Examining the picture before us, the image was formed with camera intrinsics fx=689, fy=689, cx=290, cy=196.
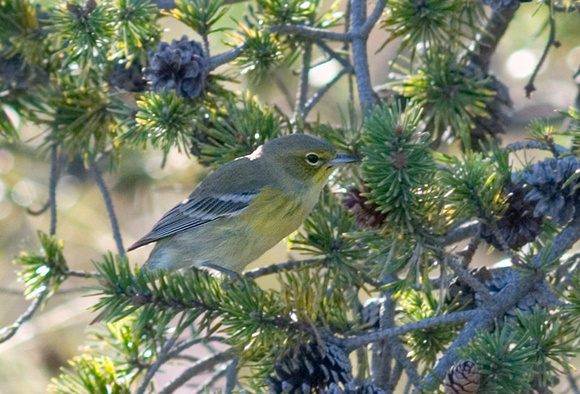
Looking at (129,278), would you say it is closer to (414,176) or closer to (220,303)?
(220,303)

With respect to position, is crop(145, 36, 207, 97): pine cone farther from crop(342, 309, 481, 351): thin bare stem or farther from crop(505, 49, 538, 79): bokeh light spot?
crop(505, 49, 538, 79): bokeh light spot

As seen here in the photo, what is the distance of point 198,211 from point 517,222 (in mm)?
1847

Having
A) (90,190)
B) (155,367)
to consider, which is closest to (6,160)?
(90,190)

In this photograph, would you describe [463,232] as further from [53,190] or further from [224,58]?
[53,190]

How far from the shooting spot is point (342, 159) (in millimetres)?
2918

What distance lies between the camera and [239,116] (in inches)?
113

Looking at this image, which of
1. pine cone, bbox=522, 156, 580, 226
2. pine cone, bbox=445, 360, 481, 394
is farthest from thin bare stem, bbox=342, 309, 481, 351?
pine cone, bbox=522, 156, 580, 226

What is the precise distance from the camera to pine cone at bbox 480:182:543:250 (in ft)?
7.40

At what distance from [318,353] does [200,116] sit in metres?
1.29

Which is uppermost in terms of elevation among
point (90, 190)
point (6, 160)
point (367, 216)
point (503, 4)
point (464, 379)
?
point (6, 160)

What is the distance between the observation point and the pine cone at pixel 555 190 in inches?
86.4

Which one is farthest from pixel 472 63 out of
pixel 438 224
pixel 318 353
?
pixel 318 353

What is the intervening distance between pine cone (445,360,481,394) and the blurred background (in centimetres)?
280

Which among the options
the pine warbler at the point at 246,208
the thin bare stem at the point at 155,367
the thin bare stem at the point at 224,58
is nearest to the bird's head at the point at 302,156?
the pine warbler at the point at 246,208
